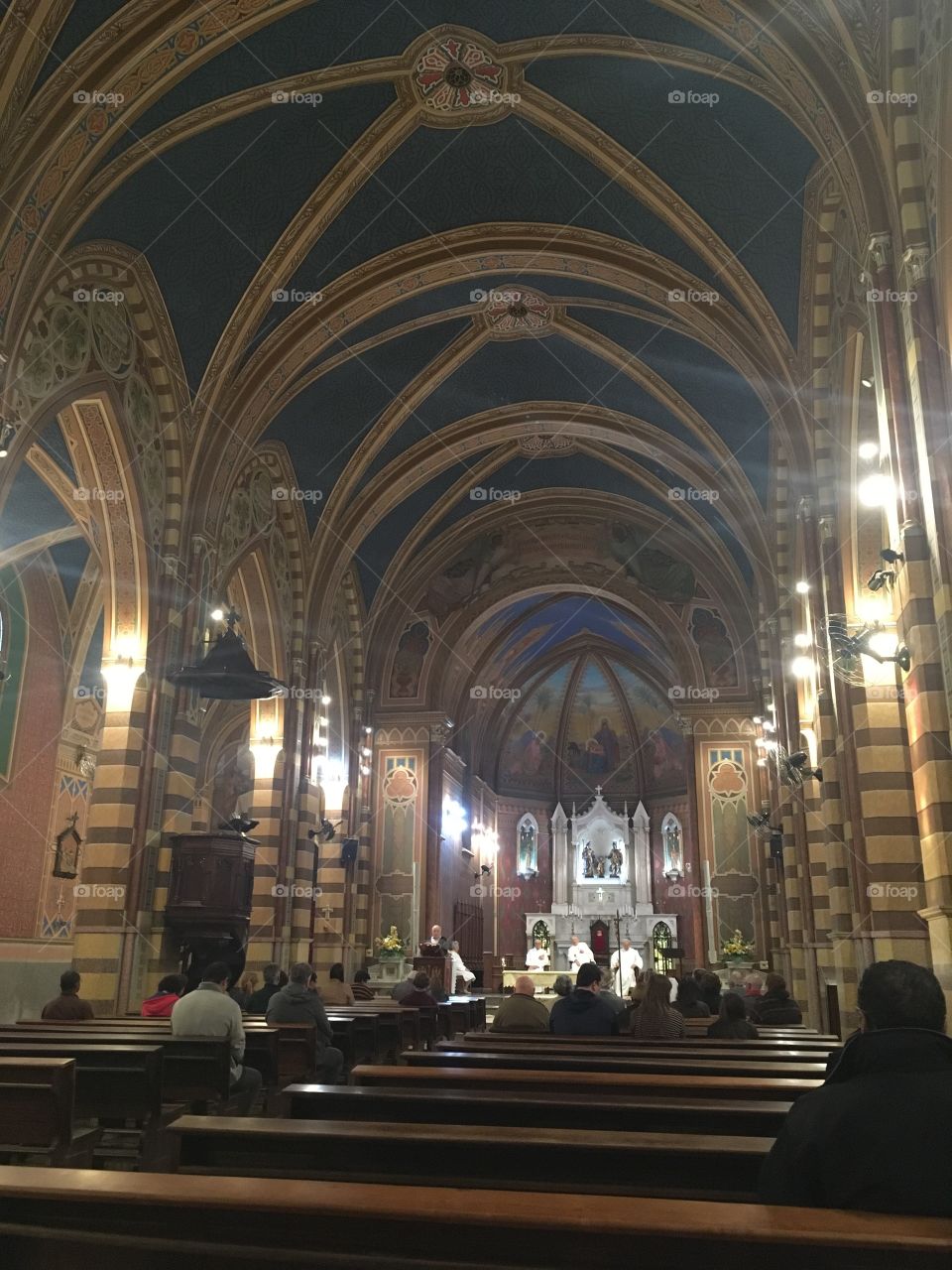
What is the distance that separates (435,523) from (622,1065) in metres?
16.6

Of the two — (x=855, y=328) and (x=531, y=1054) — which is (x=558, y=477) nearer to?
(x=855, y=328)

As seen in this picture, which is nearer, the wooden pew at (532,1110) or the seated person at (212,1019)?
the wooden pew at (532,1110)

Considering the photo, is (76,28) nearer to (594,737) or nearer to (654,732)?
(654,732)

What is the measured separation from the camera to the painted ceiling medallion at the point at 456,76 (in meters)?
11.0

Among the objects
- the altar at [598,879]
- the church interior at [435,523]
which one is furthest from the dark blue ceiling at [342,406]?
the altar at [598,879]

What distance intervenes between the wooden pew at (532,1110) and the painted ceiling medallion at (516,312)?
44.3 ft

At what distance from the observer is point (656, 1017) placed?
25.1 feet

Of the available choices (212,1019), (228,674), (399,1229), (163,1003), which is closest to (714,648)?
(228,674)

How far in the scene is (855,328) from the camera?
33.1 ft

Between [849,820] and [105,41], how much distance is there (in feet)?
34.7

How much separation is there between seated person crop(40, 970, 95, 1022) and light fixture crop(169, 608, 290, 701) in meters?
3.98

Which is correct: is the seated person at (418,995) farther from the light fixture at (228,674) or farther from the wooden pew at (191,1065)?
the wooden pew at (191,1065)

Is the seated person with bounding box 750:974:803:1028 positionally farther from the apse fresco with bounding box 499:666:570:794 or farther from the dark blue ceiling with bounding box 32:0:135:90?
the apse fresco with bounding box 499:666:570:794

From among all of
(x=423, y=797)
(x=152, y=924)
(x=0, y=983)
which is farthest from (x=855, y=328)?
(x=0, y=983)
